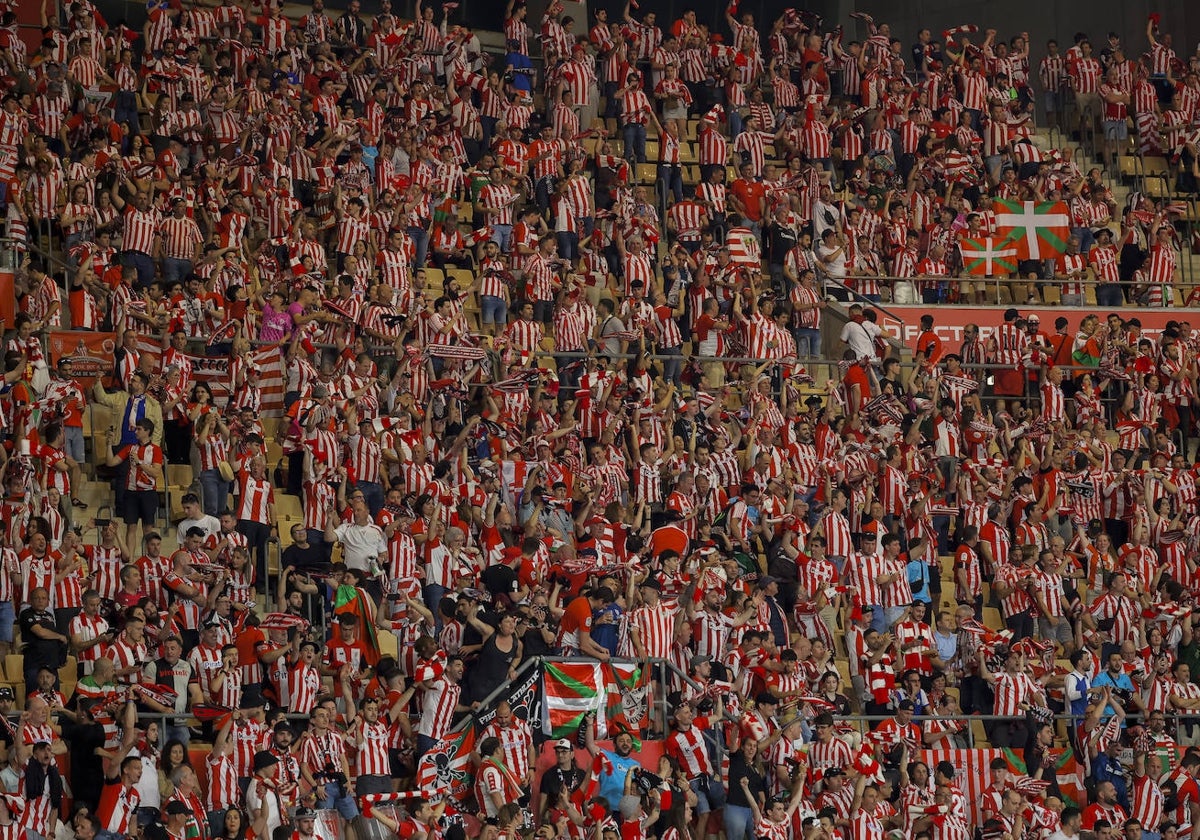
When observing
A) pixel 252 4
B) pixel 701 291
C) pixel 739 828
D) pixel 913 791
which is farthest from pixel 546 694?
pixel 252 4

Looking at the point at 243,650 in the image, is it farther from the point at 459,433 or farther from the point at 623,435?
the point at 623,435

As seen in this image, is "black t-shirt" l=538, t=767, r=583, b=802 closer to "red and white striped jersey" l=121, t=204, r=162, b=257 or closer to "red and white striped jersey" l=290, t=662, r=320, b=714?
"red and white striped jersey" l=290, t=662, r=320, b=714

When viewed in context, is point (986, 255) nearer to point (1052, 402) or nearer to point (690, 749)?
point (1052, 402)

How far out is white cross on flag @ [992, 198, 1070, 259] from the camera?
28.6 metres

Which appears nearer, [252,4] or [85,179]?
[85,179]

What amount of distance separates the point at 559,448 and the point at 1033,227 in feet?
28.7

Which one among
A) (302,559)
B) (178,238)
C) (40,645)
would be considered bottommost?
(40,645)

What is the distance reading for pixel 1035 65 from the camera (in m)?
35.7

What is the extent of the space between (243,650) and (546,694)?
2544 mm

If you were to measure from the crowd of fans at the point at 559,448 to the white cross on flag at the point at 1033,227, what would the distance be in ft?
1.15

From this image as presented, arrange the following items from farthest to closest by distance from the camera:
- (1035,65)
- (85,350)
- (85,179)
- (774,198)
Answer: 1. (1035,65)
2. (774,198)
3. (85,179)
4. (85,350)

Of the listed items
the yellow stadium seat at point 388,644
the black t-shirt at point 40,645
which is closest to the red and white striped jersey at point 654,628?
the yellow stadium seat at point 388,644

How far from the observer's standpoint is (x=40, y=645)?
1858cm

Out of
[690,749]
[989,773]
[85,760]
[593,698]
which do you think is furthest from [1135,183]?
[85,760]
